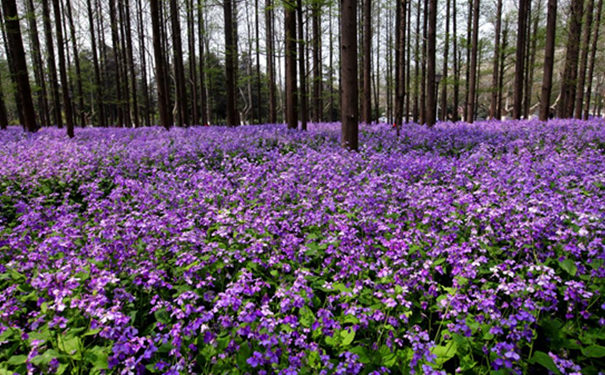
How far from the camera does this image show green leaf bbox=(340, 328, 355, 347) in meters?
2.47

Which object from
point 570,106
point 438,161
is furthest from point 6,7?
point 570,106

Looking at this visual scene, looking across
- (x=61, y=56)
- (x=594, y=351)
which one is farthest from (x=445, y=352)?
(x=61, y=56)

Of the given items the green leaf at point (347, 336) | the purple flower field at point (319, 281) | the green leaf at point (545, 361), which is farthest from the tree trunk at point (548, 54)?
the green leaf at point (347, 336)

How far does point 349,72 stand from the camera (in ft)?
25.6

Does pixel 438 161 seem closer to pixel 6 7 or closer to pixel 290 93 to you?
pixel 290 93

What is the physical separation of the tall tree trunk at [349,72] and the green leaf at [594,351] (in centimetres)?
607

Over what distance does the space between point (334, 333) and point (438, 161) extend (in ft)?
16.5

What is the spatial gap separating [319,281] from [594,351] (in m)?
1.96

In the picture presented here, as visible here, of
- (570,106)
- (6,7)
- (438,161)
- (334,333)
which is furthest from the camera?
(570,106)

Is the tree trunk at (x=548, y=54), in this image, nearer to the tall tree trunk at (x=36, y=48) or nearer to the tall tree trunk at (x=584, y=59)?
the tall tree trunk at (x=584, y=59)

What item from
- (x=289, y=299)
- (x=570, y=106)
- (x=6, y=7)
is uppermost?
(x=6, y=7)

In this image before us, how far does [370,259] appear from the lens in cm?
349

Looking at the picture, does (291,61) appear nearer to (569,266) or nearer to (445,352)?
(569,266)

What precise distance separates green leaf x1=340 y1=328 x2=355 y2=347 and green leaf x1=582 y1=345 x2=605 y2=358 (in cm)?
150
